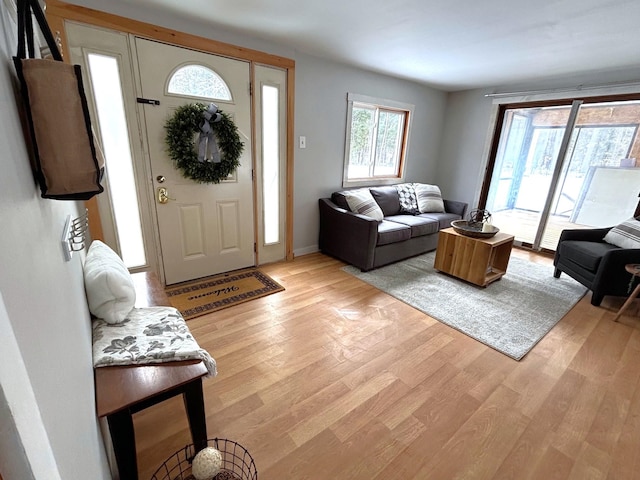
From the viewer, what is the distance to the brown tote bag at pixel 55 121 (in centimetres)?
66

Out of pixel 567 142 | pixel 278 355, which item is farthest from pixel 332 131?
pixel 567 142

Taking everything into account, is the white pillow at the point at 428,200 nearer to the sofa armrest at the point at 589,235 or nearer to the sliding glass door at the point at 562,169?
the sliding glass door at the point at 562,169

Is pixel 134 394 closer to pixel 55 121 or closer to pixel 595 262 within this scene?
pixel 55 121

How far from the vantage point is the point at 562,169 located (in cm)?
387

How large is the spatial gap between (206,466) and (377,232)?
257 centimetres

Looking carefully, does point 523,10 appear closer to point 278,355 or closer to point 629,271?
point 629,271

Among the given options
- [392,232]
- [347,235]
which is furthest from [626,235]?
[347,235]

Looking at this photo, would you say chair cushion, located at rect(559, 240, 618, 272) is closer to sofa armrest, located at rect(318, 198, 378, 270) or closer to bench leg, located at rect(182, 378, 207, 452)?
sofa armrest, located at rect(318, 198, 378, 270)

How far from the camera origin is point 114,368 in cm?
112

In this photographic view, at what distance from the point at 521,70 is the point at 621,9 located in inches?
62.3

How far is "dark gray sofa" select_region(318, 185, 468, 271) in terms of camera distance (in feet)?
10.7

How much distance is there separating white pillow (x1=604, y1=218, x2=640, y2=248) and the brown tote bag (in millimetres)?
3996

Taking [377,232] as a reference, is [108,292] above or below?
above

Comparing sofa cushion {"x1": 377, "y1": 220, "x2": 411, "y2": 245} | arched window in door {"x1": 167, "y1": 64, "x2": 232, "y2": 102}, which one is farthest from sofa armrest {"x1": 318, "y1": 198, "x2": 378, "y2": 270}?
arched window in door {"x1": 167, "y1": 64, "x2": 232, "y2": 102}
